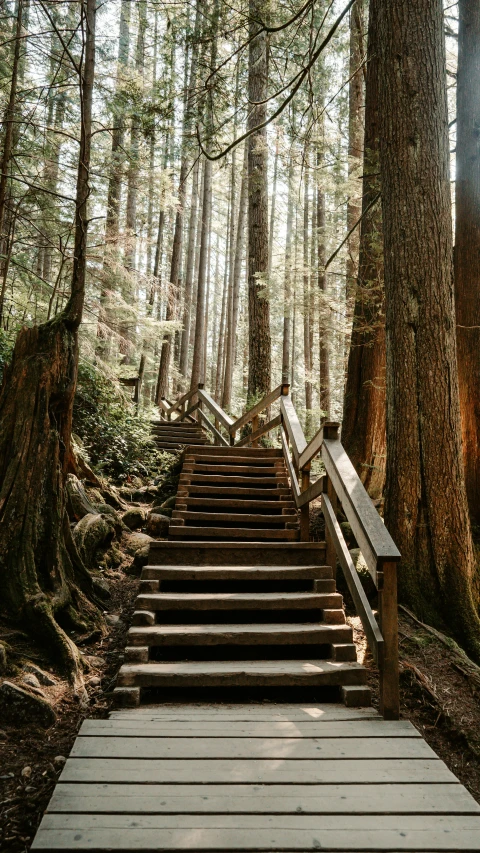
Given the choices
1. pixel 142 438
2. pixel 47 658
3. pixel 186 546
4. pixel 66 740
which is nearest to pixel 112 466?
pixel 142 438

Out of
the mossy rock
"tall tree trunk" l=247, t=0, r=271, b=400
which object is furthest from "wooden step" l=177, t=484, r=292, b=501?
"tall tree trunk" l=247, t=0, r=271, b=400

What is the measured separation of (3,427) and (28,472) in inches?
18.2

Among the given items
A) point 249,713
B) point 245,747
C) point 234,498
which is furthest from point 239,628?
point 234,498

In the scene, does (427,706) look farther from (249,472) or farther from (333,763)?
(249,472)

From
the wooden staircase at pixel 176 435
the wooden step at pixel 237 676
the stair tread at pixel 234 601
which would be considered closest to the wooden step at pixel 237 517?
the stair tread at pixel 234 601

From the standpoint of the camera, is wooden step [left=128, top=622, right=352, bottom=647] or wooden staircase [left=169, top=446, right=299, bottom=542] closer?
wooden step [left=128, top=622, right=352, bottom=647]

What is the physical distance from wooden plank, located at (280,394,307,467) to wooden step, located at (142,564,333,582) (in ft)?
5.59

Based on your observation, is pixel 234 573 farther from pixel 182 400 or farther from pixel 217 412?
pixel 182 400

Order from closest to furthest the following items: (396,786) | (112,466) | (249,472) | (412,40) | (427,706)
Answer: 1. (396,786)
2. (427,706)
3. (412,40)
4. (249,472)
5. (112,466)

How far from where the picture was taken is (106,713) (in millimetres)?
3438

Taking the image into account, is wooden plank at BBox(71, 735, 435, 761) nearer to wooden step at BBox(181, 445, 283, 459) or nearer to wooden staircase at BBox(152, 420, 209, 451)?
wooden step at BBox(181, 445, 283, 459)

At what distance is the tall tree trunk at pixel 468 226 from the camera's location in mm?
6137

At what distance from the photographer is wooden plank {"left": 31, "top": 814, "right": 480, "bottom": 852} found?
6.83 ft

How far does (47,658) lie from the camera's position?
12.2 ft
